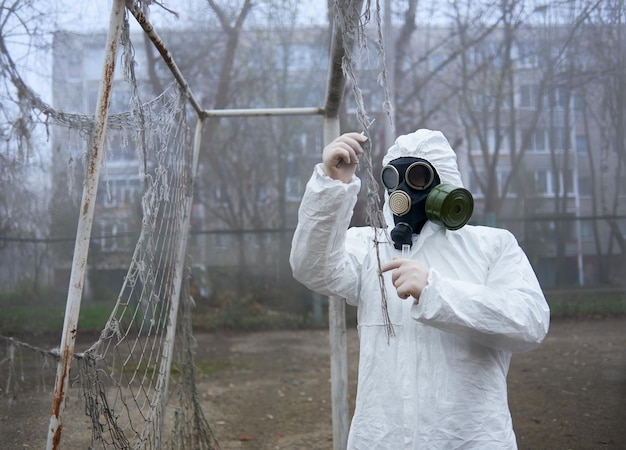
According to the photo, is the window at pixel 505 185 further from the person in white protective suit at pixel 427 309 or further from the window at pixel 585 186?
the person in white protective suit at pixel 427 309

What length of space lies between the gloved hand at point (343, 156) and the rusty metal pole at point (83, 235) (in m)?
0.63

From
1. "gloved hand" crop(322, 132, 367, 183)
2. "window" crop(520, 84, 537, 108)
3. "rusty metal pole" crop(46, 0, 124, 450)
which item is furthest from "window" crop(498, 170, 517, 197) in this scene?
"rusty metal pole" crop(46, 0, 124, 450)

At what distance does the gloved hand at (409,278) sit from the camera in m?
1.64

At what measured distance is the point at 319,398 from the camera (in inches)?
213

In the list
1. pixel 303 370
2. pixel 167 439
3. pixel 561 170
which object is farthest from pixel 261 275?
pixel 167 439

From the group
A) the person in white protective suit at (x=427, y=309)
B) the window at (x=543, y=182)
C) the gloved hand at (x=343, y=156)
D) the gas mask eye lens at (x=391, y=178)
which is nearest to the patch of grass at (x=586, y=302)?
the window at (x=543, y=182)

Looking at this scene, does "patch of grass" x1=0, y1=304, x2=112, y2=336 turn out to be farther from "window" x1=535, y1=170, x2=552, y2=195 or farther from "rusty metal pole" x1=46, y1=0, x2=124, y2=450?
"window" x1=535, y1=170, x2=552, y2=195

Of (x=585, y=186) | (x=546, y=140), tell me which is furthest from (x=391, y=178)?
(x=546, y=140)

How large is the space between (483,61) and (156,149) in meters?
7.14

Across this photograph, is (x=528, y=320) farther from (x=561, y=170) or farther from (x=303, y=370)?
(x=561, y=170)

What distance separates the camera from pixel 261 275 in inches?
347

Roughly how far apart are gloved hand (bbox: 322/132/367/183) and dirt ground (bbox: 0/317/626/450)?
60.5 inches

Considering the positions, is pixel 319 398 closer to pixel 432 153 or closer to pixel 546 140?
pixel 432 153

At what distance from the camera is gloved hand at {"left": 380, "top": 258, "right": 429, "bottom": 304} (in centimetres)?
164
